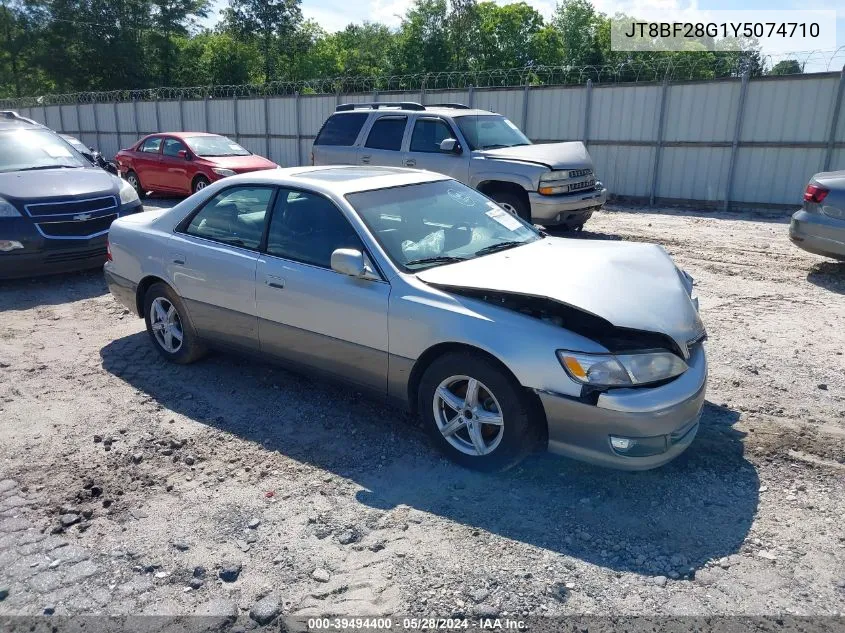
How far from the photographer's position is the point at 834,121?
12641mm

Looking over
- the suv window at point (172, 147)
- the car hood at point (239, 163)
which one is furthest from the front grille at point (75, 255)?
the suv window at point (172, 147)

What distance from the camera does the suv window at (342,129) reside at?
37.2ft

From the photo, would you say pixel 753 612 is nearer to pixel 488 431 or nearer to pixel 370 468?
pixel 488 431

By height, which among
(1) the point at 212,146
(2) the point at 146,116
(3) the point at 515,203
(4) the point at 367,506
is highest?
(2) the point at 146,116

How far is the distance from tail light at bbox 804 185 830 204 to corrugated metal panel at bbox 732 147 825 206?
587 cm

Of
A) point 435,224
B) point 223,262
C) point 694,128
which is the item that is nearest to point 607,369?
point 435,224

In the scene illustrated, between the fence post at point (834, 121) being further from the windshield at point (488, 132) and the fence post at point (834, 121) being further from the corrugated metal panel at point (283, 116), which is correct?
the corrugated metal panel at point (283, 116)

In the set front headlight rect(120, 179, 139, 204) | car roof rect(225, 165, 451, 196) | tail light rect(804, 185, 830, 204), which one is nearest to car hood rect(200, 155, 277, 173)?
front headlight rect(120, 179, 139, 204)

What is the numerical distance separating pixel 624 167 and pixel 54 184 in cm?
1151

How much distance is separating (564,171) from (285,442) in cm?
686

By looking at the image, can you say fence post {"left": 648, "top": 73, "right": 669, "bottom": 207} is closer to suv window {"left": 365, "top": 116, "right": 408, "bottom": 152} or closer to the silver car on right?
suv window {"left": 365, "top": 116, "right": 408, "bottom": 152}

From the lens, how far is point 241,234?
493 centimetres

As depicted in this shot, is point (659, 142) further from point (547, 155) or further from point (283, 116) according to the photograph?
point (283, 116)

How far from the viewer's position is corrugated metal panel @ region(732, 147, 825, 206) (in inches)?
513
